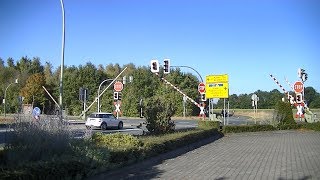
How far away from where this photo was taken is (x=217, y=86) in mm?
31250

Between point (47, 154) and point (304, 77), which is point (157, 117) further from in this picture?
point (304, 77)

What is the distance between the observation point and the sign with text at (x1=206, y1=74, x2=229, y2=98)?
30750 mm

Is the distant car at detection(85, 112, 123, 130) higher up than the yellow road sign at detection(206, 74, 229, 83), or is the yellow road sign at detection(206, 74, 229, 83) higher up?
the yellow road sign at detection(206, 74, 229, 83)

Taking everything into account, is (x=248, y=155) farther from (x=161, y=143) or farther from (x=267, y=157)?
(x=161, y=143)

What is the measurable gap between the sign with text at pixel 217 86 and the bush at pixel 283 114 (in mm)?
6749

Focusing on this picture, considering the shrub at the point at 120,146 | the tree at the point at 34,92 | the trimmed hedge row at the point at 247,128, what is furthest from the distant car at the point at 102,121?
the tree at the point at 34,92

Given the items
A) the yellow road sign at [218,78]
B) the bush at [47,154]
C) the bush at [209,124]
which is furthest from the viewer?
the yellow road sign at [218,78]

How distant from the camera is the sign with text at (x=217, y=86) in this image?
30.8m

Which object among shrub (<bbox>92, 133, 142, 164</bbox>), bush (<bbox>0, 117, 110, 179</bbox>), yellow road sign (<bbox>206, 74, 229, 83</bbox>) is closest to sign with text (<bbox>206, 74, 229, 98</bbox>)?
yellow road sign (<bbox>206, 74, 229, 83</bbox>)

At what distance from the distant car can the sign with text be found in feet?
28.4

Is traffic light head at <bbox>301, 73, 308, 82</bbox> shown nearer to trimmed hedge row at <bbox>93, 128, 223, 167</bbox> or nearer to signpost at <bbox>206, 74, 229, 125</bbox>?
signpost at <bbox>206, 74, 229, 125</bbox>

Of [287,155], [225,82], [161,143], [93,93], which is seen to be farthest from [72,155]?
[93,93]

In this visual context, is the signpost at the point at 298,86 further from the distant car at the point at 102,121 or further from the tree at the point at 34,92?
the tree at the point at 34,92

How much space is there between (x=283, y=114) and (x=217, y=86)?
25.0 ft
